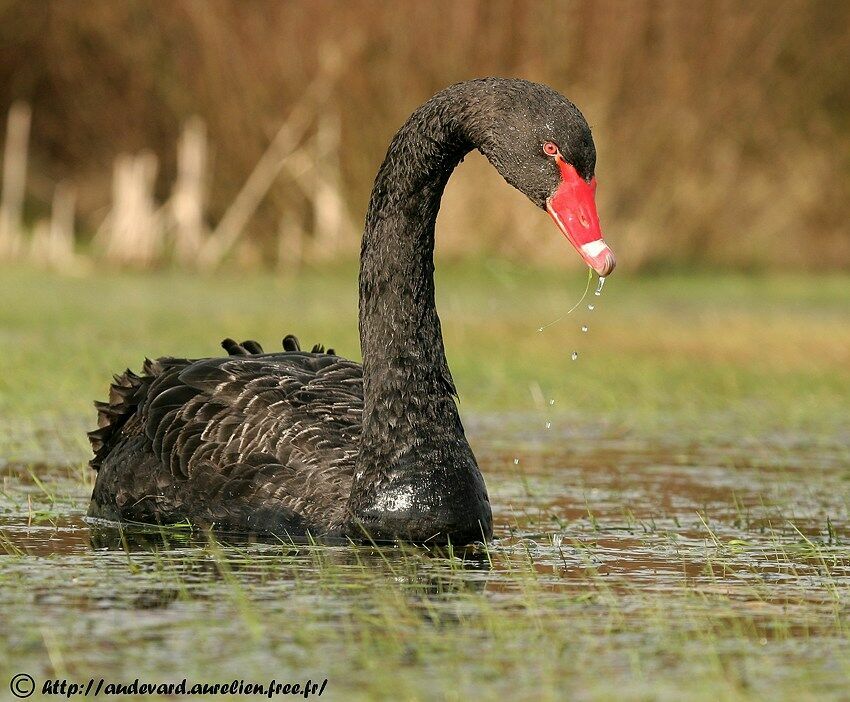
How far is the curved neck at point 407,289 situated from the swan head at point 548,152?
26 cm

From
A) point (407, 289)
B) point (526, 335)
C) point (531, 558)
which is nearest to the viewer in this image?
point (531, 558)

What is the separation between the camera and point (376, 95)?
18.3m

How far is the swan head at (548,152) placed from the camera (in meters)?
4.78

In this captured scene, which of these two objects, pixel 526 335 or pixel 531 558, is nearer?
pixel 531 558

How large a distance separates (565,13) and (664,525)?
12.6m

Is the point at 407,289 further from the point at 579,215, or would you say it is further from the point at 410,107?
the point at 410,107

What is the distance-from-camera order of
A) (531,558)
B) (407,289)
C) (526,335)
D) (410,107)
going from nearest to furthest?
(531,558) < (407,289) < (526,335) < (410,107)

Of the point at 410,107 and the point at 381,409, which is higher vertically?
the point at 410,107

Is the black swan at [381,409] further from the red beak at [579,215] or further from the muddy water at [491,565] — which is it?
the muddy water at [491,565]

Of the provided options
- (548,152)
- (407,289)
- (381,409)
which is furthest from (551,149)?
(381,409)

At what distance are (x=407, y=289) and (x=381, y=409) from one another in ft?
1.27

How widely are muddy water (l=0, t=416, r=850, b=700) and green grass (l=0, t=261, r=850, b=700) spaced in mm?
13

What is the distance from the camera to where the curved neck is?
5297mm

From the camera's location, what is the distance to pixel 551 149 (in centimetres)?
489
